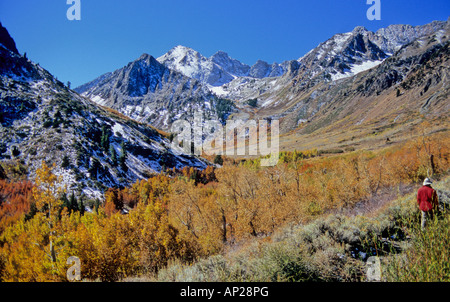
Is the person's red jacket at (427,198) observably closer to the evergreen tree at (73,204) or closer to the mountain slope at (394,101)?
the evergreen tree at (73,204)

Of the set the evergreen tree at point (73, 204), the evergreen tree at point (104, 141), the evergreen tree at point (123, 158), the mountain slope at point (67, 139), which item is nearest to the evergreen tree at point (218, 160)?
the mountain slope at point (67, 139)

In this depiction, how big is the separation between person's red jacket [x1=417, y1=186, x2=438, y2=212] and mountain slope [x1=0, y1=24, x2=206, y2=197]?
91.4m

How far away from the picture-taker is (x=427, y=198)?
7.54 meters

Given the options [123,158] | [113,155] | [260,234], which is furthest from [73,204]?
[260,234]

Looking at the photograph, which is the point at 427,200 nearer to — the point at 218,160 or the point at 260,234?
the point at 260,234

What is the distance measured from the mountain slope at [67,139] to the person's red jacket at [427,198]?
9138 cm

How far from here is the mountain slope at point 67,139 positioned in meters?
88.0

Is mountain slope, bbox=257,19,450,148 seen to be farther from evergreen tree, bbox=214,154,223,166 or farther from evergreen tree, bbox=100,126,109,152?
evergreen tree, bbox=100,126,109,152

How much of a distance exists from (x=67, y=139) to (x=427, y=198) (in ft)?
397

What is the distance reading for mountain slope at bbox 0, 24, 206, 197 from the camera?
88.0m

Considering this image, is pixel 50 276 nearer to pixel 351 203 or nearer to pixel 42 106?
pixel 351 203
